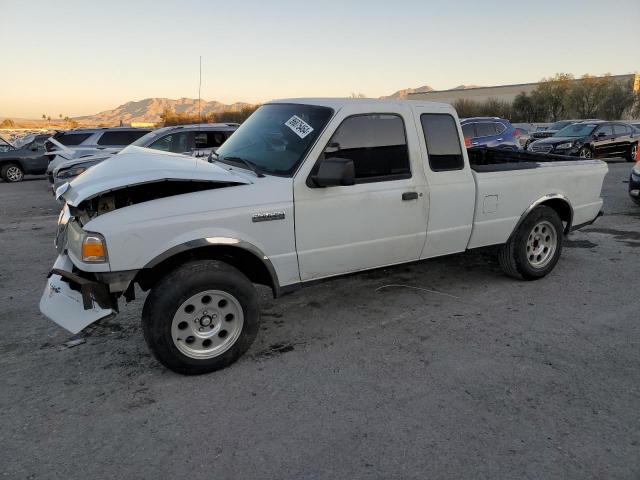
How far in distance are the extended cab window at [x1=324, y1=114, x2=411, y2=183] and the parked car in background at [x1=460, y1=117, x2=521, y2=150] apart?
1132 cm

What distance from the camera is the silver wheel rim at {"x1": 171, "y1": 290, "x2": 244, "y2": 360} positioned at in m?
3.45

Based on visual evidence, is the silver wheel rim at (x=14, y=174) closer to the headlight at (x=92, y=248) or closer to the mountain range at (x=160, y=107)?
the mountain range at (x=160, y=107)

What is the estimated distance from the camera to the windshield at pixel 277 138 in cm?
395

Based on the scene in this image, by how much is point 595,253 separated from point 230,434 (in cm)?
569

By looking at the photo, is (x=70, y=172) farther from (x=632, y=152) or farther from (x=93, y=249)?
(x=632, y=152)

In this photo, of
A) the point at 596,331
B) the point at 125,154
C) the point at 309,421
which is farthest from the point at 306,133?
the point at 596,331

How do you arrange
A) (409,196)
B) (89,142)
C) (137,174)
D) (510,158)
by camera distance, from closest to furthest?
(137,174) → (409,196) → (510,158) → (89,142)

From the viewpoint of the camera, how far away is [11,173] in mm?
17578

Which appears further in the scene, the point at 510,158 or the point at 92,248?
the point at 510,158

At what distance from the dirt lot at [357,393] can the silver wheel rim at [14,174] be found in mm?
14742

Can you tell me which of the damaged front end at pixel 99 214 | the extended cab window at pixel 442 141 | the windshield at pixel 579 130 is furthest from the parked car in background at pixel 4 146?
the windshield at pixel 579 130

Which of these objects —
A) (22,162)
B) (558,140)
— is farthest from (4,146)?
(558,140)

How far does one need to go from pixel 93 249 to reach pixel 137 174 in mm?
596

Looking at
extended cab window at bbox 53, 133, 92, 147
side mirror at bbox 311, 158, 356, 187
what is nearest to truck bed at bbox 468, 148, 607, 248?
side mirror at bbox 311, 158, 356, 187
